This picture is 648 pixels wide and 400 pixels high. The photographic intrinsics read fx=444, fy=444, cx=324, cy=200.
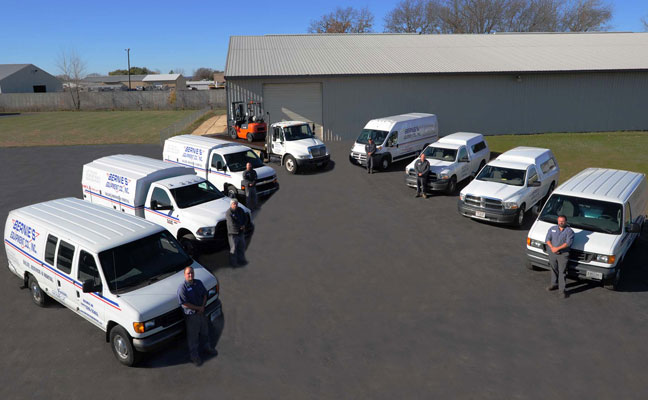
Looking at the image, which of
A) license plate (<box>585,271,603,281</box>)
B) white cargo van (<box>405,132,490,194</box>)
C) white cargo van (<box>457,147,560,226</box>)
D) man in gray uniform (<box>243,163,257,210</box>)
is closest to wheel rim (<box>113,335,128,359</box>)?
man in gray uniform (<box>243,163,257,210</box>)

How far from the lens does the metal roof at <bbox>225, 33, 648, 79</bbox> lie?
1154 inches

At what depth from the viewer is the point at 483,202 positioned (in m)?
13.7

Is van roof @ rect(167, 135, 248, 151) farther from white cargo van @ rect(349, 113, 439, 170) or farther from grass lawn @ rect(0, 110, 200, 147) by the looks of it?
grass lawn @ rect(0, 110, 200, 147)

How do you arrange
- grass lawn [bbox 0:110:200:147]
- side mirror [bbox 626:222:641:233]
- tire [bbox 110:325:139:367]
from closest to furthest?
1. tire [bbox 110:325:139:367]
2. side mirror [bbox 626:222:641:233]
3. grass lawn [bbox 0:110:200:147]

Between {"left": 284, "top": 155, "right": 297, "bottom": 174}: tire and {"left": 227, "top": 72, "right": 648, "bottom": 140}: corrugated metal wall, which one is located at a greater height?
{"left": 227, "top": 72, "right": 648, "bottom": 140}: corrugated metal wall

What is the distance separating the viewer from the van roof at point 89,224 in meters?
8.03

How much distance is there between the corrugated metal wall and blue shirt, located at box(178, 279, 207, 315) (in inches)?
870

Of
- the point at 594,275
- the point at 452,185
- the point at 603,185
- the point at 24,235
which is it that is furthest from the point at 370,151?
the point at 24,235

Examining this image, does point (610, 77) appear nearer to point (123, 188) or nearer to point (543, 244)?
point (543, 244)

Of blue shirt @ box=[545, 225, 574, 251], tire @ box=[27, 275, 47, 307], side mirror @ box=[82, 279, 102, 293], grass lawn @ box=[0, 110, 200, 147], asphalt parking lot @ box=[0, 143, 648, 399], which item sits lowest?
asphalt parking lot @ box=[0, 143, 648, 399]

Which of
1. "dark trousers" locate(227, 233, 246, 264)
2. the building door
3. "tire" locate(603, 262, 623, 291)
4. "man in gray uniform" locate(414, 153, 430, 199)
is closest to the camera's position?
"tire" locate(603, 262, 623, 291)

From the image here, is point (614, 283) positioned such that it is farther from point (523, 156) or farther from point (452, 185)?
point (452, 185)

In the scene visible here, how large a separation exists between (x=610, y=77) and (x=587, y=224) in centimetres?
2707

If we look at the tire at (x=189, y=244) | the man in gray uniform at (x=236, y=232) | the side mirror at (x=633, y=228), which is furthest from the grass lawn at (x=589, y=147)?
the tire at (x=189, y=244)
